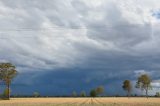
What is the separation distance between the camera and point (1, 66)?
13450 centimetres

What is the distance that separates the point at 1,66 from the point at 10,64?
321 cm

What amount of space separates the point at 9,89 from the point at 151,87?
270 feet

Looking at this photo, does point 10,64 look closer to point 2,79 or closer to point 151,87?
point 2,79

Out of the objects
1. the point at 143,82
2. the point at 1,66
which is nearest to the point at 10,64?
the point at 1,66

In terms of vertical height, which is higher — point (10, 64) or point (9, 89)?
point (10, 64)

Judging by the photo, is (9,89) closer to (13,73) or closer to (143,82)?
(13,73)

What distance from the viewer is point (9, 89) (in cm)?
13962

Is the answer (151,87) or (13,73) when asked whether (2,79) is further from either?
(151,87)

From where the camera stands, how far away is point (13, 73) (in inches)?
5285

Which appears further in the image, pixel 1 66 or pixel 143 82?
pixel 143 82

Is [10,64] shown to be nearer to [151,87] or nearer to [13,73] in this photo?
[13,73]

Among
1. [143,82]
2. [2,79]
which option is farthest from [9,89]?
[143,82]

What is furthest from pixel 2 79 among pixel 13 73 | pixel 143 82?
pixel 143 82

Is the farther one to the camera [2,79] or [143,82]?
[143,82]
